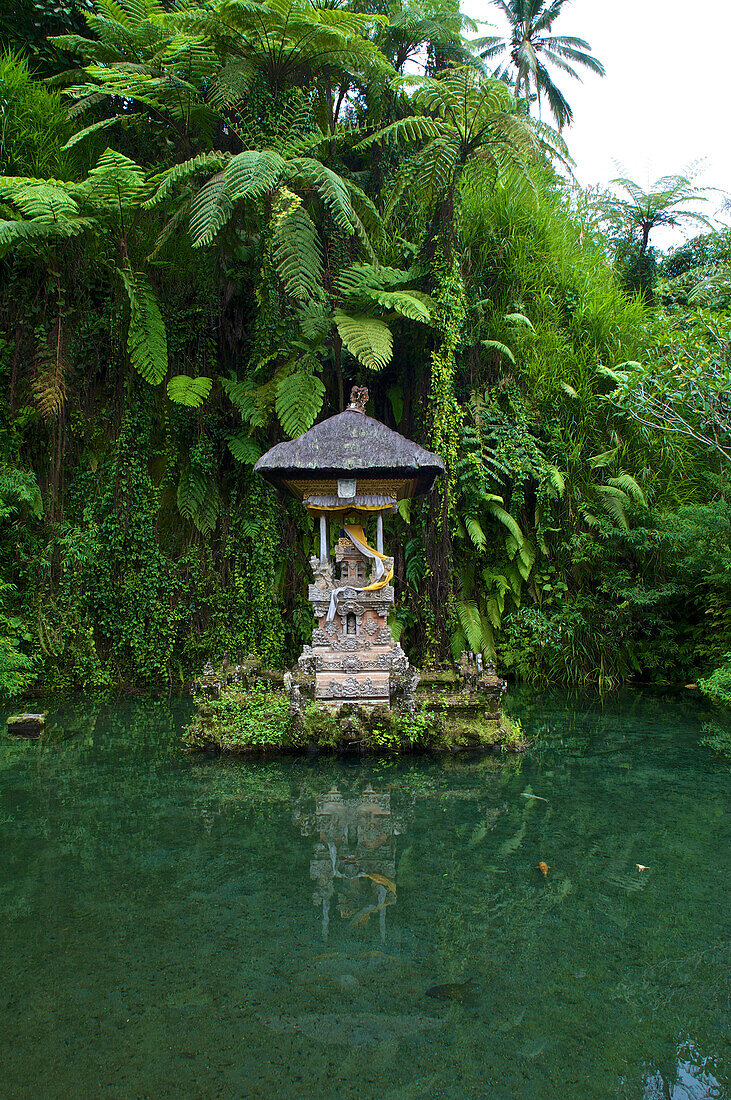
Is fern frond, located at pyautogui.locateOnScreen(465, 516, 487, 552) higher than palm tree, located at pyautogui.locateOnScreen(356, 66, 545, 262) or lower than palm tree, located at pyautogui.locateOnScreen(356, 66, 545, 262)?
lower

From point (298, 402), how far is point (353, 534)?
1850mm

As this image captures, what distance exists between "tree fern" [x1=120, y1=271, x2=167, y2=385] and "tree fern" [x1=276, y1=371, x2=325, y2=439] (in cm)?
132

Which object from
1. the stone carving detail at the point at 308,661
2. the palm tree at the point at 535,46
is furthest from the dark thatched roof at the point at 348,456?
the palm tree at the point at 535,46

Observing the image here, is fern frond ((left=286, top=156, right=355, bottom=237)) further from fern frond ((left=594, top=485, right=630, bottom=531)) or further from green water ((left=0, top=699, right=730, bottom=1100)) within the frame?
green water ((left=0, top=699, right=730, bottom=1100))

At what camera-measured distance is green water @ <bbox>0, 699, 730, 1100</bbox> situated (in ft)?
6.94

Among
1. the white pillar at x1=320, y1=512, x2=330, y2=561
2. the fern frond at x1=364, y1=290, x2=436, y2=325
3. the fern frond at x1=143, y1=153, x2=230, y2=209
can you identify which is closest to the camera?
the white pillar at x1=320, y1=512, x2=330, y2=561

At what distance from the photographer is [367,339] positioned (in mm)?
6676

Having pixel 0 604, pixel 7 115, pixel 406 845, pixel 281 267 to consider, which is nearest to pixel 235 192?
pixel 281 267

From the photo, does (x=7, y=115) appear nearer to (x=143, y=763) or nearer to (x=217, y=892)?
(x=143, y=763)

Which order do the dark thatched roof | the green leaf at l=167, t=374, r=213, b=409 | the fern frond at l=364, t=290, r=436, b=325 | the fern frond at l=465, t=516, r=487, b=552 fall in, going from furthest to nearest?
the fern frond at l=465, t=516, r=487, b=552 < the green leaf at l=167, t=374, r=213, b=409 < the fern frond at l=364, t=290, r=436, b=325 < the dark thatched roof

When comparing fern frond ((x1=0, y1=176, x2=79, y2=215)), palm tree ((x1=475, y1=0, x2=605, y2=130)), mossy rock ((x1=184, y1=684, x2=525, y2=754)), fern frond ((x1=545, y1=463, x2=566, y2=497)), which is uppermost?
palm tree ((x1=475, y1=0, x2=605, y2=130))

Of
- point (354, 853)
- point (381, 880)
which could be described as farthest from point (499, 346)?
point (381, 880)

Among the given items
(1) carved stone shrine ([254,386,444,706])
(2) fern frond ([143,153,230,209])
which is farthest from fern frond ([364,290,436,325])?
(2) fern frond ([143,153,230,209])

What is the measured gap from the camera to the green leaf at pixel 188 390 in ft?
23.1
